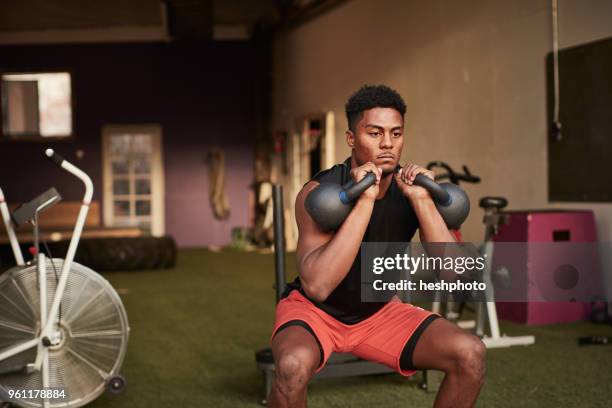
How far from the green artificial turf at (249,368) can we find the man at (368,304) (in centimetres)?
110

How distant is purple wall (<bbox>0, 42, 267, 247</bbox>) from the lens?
40.7 feet

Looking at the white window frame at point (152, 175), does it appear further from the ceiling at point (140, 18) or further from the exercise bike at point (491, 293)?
the exercise bike at point (491, 293)

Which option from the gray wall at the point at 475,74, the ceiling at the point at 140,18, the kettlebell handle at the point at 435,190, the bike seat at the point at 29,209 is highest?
the ceiling at the point at 140,18

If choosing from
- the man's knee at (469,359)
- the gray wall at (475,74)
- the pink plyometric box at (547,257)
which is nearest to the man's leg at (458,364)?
the man's knee at (469,359)

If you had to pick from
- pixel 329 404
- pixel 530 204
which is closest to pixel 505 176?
pixel 530 204

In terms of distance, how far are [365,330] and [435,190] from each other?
1.61 feet

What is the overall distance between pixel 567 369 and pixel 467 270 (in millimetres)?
1855

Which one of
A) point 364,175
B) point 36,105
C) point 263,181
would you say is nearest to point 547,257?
point 364,175

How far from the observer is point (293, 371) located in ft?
7.01

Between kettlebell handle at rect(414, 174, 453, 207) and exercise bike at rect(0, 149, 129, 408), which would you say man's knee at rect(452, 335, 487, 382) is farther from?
exercise bike at rect(0, 149, 129, 408)

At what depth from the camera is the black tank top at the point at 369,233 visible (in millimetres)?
2381

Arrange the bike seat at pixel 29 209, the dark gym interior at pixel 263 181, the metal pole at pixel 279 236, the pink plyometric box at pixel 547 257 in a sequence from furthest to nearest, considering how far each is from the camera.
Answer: the pink plyometric box at pixel 547 257 < the metal pole at pixel 279 236 < the dark gym interior at pixel 263 181 < the bike seat at pixel 29 209

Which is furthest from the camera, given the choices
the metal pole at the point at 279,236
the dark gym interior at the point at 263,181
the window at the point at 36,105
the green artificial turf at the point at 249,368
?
the window at the point at 36,105

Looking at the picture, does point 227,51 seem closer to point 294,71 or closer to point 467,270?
point 294,71
